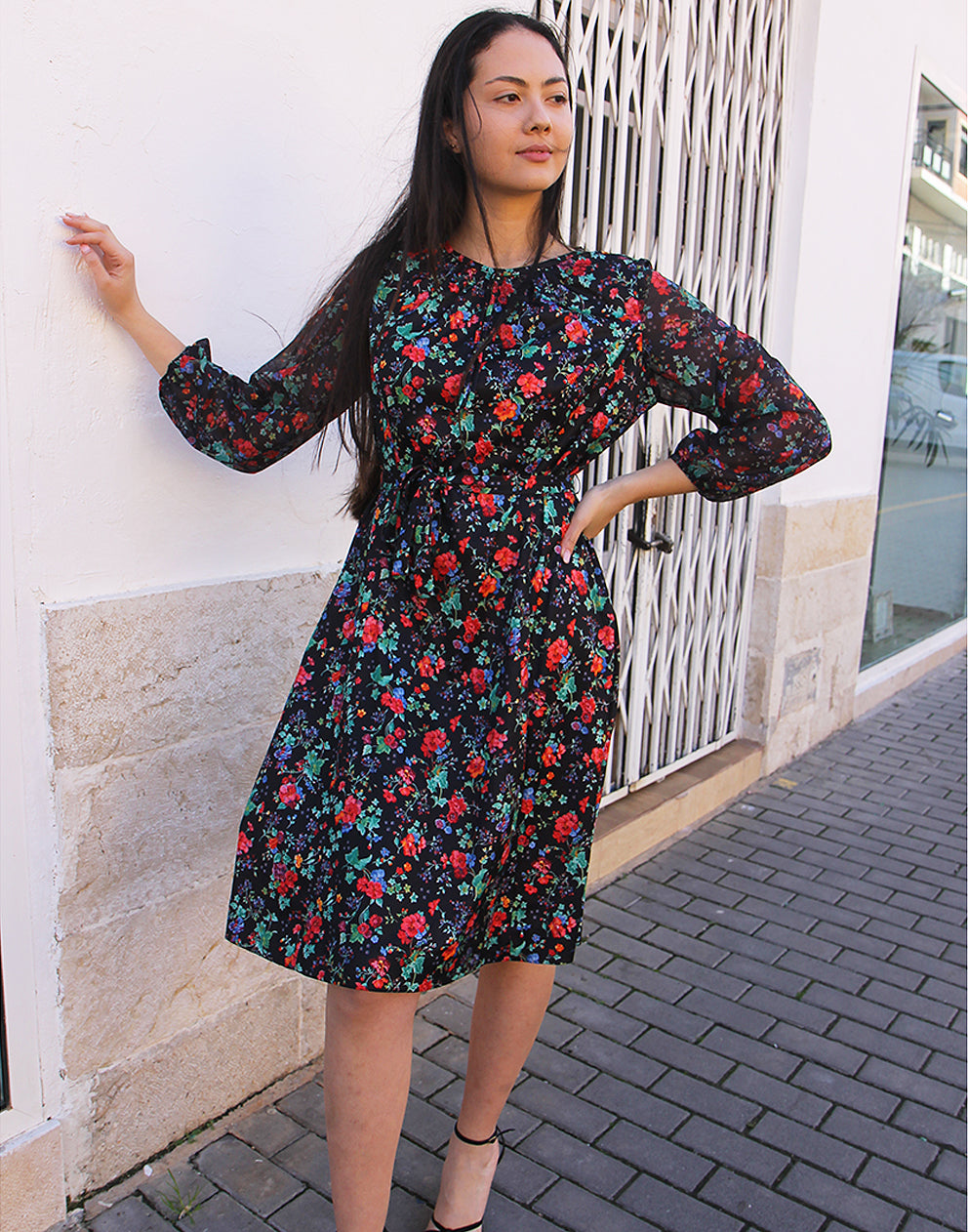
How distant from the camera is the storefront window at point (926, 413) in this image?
5621 millimetres

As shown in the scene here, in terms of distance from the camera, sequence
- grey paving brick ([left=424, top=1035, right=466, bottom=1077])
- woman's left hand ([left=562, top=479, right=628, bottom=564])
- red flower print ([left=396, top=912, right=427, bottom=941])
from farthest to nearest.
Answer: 1. grey paving brick ([left=424, top=1035, right=466, bottom=1077])
2. woman's left hand ([left=562, top=479, right=628, bottom=564])
3. red flower print ([left=396, top=912, right=427, bottom=941])

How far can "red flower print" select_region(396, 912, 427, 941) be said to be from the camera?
1661mm

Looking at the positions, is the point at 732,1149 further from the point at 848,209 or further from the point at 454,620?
the point at 848,209

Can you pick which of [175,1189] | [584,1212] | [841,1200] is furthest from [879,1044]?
[175,1189]

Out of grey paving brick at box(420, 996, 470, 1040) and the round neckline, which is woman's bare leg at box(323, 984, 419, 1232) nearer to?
grey paving brick at box(420, 996, 470, 1040)

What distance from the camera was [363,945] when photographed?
1.65 metres

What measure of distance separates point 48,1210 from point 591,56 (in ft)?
10.6

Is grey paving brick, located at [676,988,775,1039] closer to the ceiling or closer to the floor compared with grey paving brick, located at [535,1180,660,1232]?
closer to the floor

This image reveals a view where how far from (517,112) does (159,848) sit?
4.96 ft

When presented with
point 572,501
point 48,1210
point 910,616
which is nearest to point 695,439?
point 572,501

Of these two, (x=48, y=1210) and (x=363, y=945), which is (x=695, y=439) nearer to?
(x=363, y=945)

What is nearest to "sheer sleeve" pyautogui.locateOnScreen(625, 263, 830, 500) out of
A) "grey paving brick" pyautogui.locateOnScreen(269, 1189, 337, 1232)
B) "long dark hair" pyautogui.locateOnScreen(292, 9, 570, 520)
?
"long dark hair" pyautogui.locateOnScreen(292, 9, 570, 520)

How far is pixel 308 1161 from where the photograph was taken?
223 centimetres

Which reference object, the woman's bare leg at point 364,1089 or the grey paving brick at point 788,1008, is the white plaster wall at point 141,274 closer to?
the woman's bare leg at point 364,1089
